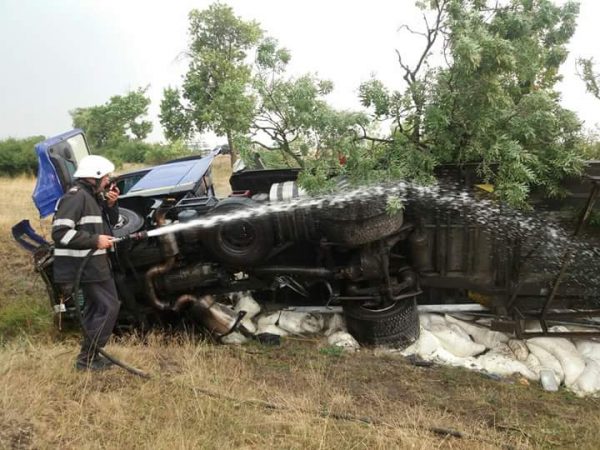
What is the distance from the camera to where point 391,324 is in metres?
4.89

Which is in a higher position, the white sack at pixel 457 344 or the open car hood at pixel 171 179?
the open car hood at pixel 171 179

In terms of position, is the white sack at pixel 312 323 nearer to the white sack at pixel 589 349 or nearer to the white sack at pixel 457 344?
the white sack at pixel 457 344

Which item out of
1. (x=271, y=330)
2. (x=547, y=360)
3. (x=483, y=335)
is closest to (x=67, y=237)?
(x=271, y=330)

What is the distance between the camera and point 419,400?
3.80 meters

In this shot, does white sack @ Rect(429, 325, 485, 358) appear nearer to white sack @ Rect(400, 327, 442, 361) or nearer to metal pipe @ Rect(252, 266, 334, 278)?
white sack @ Rect(400, 327, 442, 361)

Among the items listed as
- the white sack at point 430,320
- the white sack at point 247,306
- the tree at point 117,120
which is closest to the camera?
the white sack at point 430,320

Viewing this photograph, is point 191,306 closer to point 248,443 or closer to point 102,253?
point 102,253

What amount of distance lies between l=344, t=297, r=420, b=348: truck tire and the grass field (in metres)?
0.20

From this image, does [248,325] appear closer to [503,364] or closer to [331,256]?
[331,256]

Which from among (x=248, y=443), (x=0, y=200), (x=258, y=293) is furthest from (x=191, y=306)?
(x=0, y=200)

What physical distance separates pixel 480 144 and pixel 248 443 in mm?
3128

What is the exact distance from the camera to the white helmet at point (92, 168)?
3.98 metres

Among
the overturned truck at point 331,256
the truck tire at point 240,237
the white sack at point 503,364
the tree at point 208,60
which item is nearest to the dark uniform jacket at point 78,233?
the overturned truck at point 331,256

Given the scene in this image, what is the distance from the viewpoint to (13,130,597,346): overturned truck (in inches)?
187
